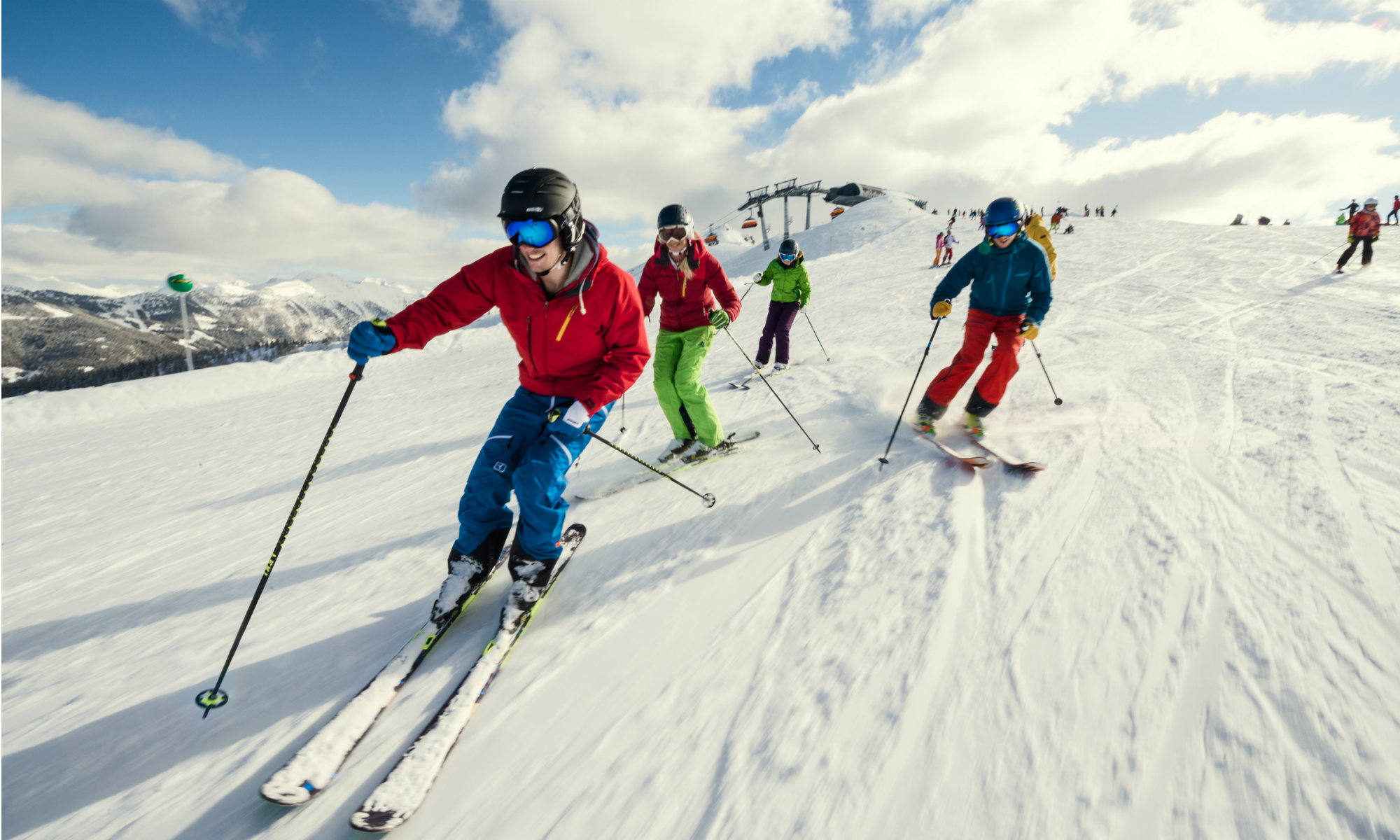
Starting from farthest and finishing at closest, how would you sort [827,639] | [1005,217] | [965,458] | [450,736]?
[1005,217] < [965,458] < [827,639] < [450,736]

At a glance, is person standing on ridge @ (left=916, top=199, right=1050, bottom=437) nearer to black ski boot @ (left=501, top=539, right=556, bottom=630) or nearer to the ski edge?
black ski boot @ (left=501, top=539, right=556, bottom=630)

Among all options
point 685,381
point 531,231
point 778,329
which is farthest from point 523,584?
point 778,329

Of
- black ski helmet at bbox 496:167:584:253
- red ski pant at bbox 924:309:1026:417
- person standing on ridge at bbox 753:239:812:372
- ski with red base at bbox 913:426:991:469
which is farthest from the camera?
person standing on ridge at bbox 753:239:812:372

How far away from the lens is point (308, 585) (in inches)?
141

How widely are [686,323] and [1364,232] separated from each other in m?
16.6

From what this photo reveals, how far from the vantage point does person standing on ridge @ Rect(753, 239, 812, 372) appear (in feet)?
27.0

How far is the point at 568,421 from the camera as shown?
9.69ft

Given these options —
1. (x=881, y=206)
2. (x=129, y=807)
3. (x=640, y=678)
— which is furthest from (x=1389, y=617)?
(x=881, y=206)

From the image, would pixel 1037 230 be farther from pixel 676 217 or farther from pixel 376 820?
pixel 376 820

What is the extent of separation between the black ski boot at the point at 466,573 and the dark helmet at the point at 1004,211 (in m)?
4.85

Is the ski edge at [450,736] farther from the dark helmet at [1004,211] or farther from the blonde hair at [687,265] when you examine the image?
the dark helmet at [1004,211]

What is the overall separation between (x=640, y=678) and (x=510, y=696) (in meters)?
0.64

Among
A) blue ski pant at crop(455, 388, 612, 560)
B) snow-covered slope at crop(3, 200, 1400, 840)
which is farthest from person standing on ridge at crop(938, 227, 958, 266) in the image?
blue ski pant at crop(455, 388, 612, 560)

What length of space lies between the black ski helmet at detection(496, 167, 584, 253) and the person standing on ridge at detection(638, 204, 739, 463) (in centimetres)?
209
